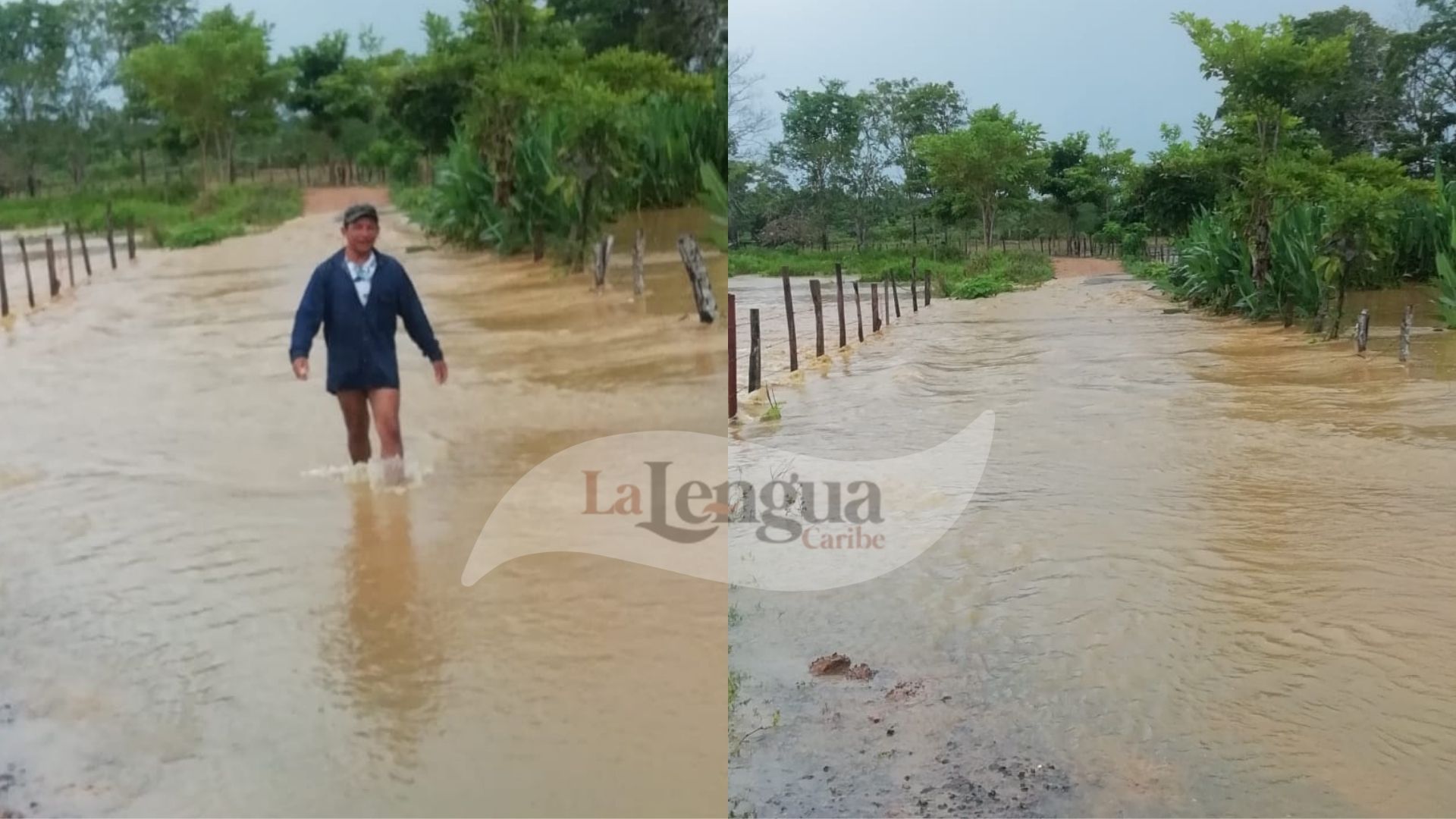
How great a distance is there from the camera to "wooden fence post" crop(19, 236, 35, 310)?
2029mm

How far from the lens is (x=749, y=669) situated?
2283 millimetres

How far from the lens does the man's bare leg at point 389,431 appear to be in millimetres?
2008

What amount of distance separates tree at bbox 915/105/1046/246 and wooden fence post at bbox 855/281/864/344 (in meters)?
0.43

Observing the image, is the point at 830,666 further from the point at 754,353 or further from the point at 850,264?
the point at 850,264

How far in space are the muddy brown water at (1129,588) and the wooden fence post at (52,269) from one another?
1426 millimetres

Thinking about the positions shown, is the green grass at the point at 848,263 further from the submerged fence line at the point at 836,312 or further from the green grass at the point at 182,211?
the green grass at the point at 182,211

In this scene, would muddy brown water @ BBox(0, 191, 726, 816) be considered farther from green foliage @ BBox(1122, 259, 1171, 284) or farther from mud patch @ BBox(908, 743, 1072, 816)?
green foliage @ BBox(1122, 259, 1171, 284)

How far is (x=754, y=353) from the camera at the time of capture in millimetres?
3105

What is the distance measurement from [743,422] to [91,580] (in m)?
1.70

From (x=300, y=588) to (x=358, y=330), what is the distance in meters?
0.45

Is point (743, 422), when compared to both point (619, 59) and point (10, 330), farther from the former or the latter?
point (10, 330)

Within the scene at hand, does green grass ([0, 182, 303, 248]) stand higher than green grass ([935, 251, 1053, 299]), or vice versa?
green grass ([0, 182, 303, 248])

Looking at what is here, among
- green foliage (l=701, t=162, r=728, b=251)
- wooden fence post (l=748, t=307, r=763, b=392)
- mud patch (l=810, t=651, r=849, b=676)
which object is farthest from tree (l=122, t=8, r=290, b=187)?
mud patch (l=810, t=651, r=849, b=676)

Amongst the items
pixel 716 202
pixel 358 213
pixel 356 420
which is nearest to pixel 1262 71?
pixel 716 202
